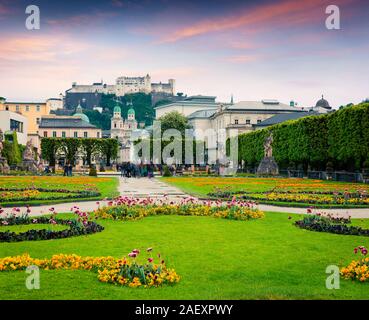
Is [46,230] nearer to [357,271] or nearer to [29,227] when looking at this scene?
[29,227]

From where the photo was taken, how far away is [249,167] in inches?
2606

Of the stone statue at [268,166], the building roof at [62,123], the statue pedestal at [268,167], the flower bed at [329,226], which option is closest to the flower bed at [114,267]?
the flower bed at [329,226]

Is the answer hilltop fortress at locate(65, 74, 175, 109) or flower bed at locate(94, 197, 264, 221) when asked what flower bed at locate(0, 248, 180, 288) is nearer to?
flower bed at locate(94, 197, 264, 221)

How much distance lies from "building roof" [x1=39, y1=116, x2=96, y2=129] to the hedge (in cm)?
5328

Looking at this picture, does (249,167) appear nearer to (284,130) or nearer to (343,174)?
(284,130)

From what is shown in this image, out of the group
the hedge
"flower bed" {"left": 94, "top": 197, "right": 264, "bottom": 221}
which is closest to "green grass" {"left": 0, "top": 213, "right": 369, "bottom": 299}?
"flower bed" {"left": 94, "top": 197, "right": 264, "bottom": 221}

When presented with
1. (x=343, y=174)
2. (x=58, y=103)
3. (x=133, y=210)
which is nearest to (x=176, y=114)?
(x=343, y=174)

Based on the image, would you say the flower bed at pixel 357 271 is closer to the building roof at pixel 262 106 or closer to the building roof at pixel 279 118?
the building roof at pixel 279 118

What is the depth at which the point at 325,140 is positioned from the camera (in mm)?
44312

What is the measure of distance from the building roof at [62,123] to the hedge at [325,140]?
175 feet

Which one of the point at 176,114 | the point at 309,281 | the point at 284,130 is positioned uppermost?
the point at 176,114

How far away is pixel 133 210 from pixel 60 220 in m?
2.30

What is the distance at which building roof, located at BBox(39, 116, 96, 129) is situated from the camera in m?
104

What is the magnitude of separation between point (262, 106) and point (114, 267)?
311 feet
